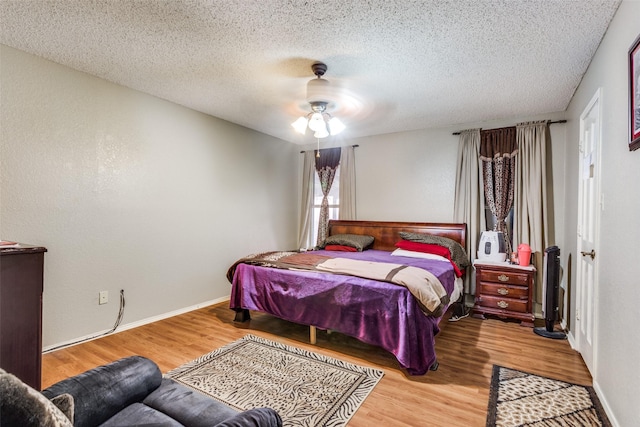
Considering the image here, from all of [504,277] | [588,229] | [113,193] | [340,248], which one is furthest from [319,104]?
[504,277]

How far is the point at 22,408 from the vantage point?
0.69 m

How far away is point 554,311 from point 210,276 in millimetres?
3939

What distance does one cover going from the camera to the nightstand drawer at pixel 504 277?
3.51 metres

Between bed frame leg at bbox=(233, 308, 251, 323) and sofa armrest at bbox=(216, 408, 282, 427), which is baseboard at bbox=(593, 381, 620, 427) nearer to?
sofa armrest at bbox=(216, 408, 282, 427)

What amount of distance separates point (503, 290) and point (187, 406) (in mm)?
3502

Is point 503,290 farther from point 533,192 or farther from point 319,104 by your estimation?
point 319,104

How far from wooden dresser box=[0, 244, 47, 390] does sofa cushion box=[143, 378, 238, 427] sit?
→ 114 centimetres

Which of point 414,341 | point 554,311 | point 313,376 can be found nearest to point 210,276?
point 313,376

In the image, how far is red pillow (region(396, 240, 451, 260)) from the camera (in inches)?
148

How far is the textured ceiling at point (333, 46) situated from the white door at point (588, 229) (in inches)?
20.6

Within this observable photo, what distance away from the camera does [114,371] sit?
4.38 ft

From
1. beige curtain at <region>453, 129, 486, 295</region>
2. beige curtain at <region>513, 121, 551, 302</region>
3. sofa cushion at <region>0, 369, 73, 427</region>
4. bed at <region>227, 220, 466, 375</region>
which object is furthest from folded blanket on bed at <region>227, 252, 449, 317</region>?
sofa cushion at <region>0, 369, 73, 427</region>

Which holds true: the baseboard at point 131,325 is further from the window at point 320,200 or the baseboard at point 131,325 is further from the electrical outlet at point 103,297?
the window at point 320,200

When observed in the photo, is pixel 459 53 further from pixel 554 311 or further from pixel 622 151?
pixel 554 311
